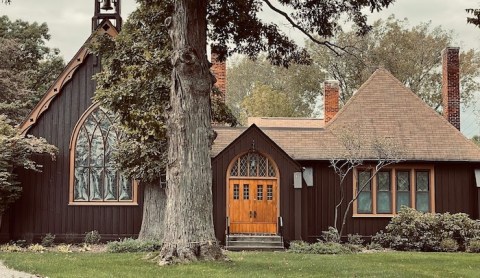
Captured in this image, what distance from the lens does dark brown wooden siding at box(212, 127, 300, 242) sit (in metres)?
23.5

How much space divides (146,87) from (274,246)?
21.6 ft

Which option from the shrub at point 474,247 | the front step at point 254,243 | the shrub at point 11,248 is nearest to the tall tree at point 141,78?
the front step at point 254,243

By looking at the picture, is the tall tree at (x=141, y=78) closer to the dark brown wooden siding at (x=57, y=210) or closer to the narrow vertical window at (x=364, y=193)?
the dark brown wooden siding at (x=57, y=210)

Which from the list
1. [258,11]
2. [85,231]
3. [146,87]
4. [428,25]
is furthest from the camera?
[428,25]

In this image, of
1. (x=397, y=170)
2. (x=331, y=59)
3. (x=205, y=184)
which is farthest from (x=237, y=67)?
(x=205, y=184)

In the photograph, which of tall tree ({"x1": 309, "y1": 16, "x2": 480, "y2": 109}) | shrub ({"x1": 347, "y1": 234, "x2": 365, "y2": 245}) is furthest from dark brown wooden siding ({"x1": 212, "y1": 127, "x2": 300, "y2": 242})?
tall tree ({"x1": 309, "y1": 16, "x2": 480, "y2": 109})

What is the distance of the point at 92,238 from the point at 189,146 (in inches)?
374

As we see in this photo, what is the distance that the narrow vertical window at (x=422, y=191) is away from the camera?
24938 millimetres

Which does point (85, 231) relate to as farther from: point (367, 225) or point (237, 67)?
point (237, 67)

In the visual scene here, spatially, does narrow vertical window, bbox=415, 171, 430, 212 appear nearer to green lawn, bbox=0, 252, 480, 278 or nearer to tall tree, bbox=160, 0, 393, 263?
green lawn, bbox=0, 252, 480, 278

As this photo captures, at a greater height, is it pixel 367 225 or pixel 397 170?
pixel 397 170

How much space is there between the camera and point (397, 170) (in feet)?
82.0

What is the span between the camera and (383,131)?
1012 inches

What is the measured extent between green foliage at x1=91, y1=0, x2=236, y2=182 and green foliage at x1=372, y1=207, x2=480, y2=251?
27.9 ft
